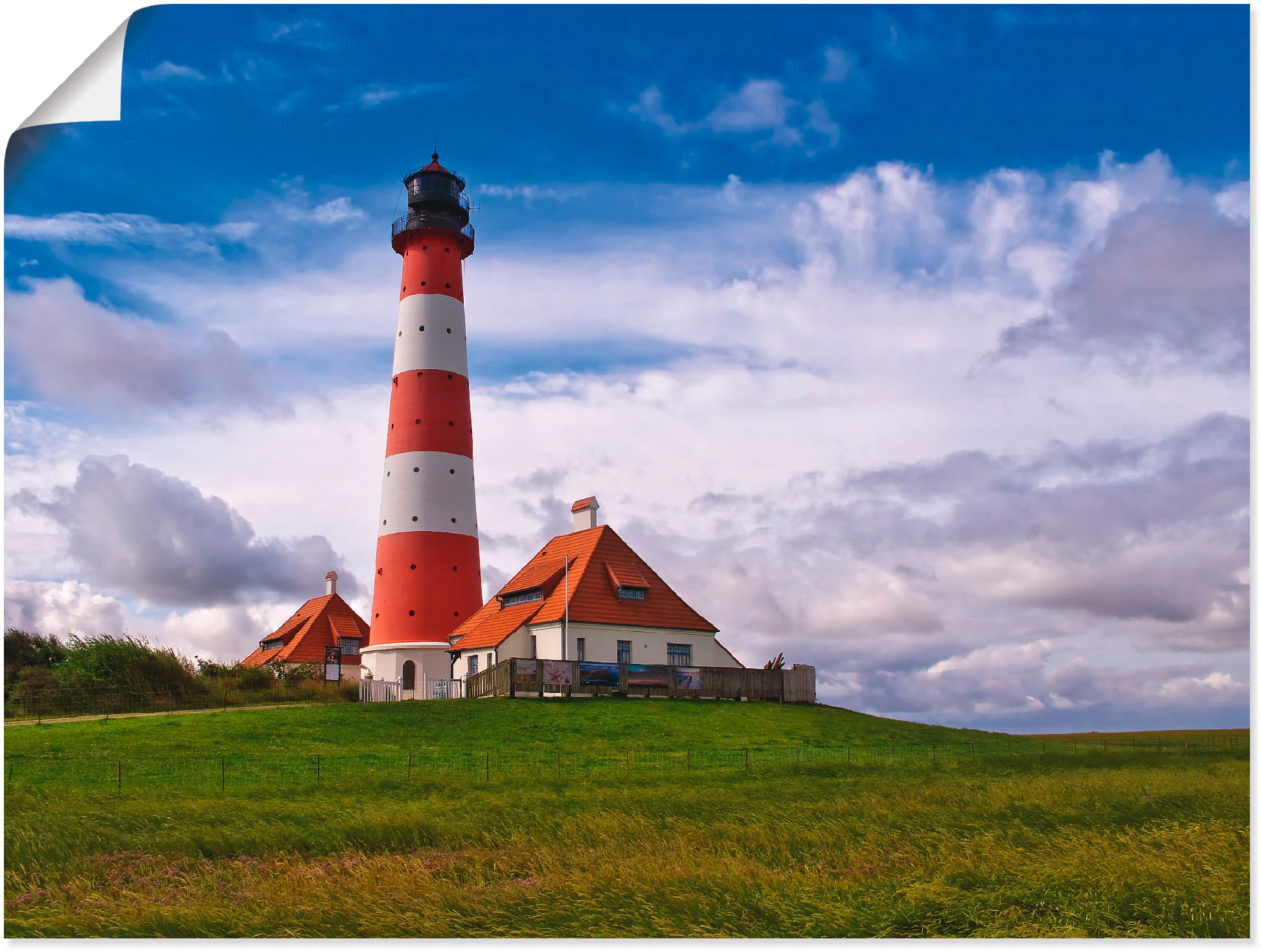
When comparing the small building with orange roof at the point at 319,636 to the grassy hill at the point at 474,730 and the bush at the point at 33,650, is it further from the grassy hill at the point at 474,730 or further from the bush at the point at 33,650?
the grassy hill at the point at 474,730

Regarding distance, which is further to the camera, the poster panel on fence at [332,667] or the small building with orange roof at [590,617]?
the poster panel on fence at [332,667]

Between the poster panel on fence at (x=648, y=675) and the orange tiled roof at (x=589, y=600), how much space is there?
2.97 m

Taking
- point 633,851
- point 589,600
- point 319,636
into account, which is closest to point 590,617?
point 589,600

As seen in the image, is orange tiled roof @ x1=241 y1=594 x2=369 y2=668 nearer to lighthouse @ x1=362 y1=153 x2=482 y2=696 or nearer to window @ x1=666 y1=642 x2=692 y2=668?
lighthouse @ x1=362 y1=153 x2=482 y2=696

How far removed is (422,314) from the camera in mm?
48031

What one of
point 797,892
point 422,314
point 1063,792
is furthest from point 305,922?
point 422,314

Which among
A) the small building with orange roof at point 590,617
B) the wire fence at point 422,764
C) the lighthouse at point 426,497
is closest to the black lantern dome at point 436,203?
the lighthouse at point 426,497

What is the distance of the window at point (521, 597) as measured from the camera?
149ft

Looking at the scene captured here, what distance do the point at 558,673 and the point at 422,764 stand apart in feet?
49.9

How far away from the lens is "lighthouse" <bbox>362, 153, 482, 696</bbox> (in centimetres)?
4581

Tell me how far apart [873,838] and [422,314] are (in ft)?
128

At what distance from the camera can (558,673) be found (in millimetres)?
39781

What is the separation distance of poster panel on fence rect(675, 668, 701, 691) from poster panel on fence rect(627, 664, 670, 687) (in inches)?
17.0

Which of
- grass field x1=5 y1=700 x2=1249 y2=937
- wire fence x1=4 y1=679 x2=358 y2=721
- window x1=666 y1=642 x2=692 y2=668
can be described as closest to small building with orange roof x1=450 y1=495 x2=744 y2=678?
window x1=666 y1=642 x2=692 y2=668
